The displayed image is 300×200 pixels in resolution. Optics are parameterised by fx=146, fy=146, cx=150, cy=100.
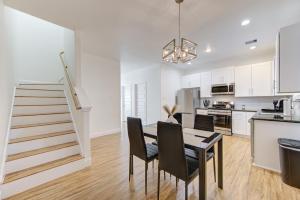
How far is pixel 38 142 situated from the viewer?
263 centimetres

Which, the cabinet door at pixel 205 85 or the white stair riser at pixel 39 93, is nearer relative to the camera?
the white stair riser at pixel 39 93

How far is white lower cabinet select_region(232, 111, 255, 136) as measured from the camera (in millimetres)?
4406

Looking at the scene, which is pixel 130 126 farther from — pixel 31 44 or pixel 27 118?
pixel 31 44

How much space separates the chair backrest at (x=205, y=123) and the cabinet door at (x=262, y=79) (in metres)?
3.00

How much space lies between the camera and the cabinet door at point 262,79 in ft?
14.0

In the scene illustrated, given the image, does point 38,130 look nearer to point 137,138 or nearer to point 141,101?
point 137,138

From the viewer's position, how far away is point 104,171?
2.62 metres

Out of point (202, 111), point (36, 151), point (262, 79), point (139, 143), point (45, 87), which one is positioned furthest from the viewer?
point (202, 111)

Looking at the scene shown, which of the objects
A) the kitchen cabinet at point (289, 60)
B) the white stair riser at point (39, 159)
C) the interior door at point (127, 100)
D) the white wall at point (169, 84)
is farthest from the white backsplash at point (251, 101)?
the white stair riser at point (39, 159)

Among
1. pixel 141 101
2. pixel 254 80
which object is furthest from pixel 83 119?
pixel 254 80

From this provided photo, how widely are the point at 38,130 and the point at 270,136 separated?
4311 mm

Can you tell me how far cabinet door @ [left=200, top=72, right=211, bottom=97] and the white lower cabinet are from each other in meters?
1.27

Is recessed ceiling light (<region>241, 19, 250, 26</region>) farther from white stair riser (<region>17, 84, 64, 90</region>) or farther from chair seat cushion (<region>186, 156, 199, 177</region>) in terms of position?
white stair riser (<region>17, 84, 64, 90</region>)

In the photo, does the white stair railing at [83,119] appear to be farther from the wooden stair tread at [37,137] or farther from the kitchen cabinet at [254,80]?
the kitchen cabinet at [254,80]
